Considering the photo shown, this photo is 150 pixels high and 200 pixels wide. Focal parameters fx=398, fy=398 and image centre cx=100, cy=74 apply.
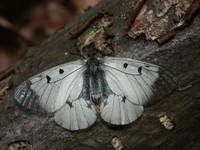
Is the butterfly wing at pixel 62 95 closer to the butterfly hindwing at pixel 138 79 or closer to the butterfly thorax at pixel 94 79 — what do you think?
the butterfly thorax at pixel 94 79

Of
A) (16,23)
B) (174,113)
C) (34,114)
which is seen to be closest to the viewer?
(174,113)

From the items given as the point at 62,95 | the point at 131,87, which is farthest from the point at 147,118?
the point at 62,95

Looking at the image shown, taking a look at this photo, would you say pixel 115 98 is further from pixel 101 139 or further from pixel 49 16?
pixel 49 16

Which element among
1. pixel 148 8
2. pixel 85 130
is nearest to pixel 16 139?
pixel 85 130

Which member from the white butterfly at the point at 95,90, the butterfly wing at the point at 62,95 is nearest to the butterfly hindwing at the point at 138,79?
the white butterfly at the point at 95,90

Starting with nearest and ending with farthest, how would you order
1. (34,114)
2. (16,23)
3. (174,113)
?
(174,113) < (34,114) < (16,23)

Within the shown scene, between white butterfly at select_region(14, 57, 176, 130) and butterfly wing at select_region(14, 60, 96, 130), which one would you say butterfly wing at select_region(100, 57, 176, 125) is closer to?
white butterfly at select_region(14, 57, 176, 130)

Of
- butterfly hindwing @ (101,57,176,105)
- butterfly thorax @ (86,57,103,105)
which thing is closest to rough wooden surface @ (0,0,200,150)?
butterfly hindwing @ (101,57,176,105)
